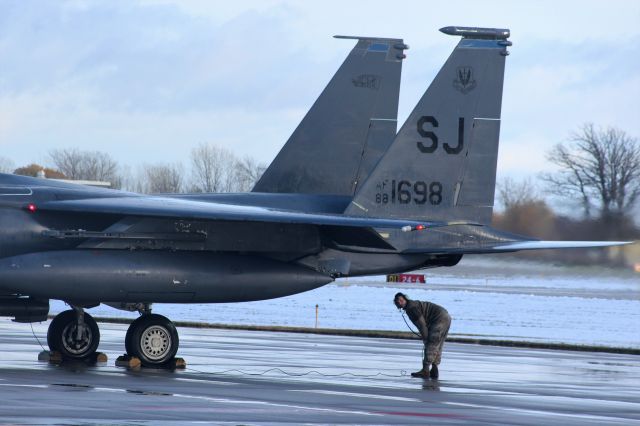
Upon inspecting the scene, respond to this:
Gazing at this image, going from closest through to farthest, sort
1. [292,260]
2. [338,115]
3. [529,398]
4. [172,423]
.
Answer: [172,423] → [529,398] → [292,260] → [338,115]

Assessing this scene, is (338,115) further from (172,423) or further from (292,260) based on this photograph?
(172,423)

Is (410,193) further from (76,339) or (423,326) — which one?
(76,339)

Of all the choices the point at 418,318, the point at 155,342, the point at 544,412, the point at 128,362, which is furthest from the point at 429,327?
the point at 544,412

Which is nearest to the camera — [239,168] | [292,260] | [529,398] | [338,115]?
[529,398]

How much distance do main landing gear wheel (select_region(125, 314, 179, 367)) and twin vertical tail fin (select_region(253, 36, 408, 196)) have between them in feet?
17.2

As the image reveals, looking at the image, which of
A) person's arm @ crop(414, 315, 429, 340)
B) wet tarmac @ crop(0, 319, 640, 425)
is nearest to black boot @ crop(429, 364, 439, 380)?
wet tarmac @ crop(0, 319, 640, 425)

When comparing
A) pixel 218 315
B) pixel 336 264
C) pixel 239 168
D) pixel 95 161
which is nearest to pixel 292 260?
pixel 336 264

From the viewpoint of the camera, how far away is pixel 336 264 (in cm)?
1977

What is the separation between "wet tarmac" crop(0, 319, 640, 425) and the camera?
12.3 metres

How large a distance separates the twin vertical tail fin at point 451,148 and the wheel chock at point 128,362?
14.4 ft

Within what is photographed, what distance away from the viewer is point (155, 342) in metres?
18.6

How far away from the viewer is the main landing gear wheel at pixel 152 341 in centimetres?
1847

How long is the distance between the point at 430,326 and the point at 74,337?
18.7 feet

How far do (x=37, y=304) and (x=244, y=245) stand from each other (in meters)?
3.47
